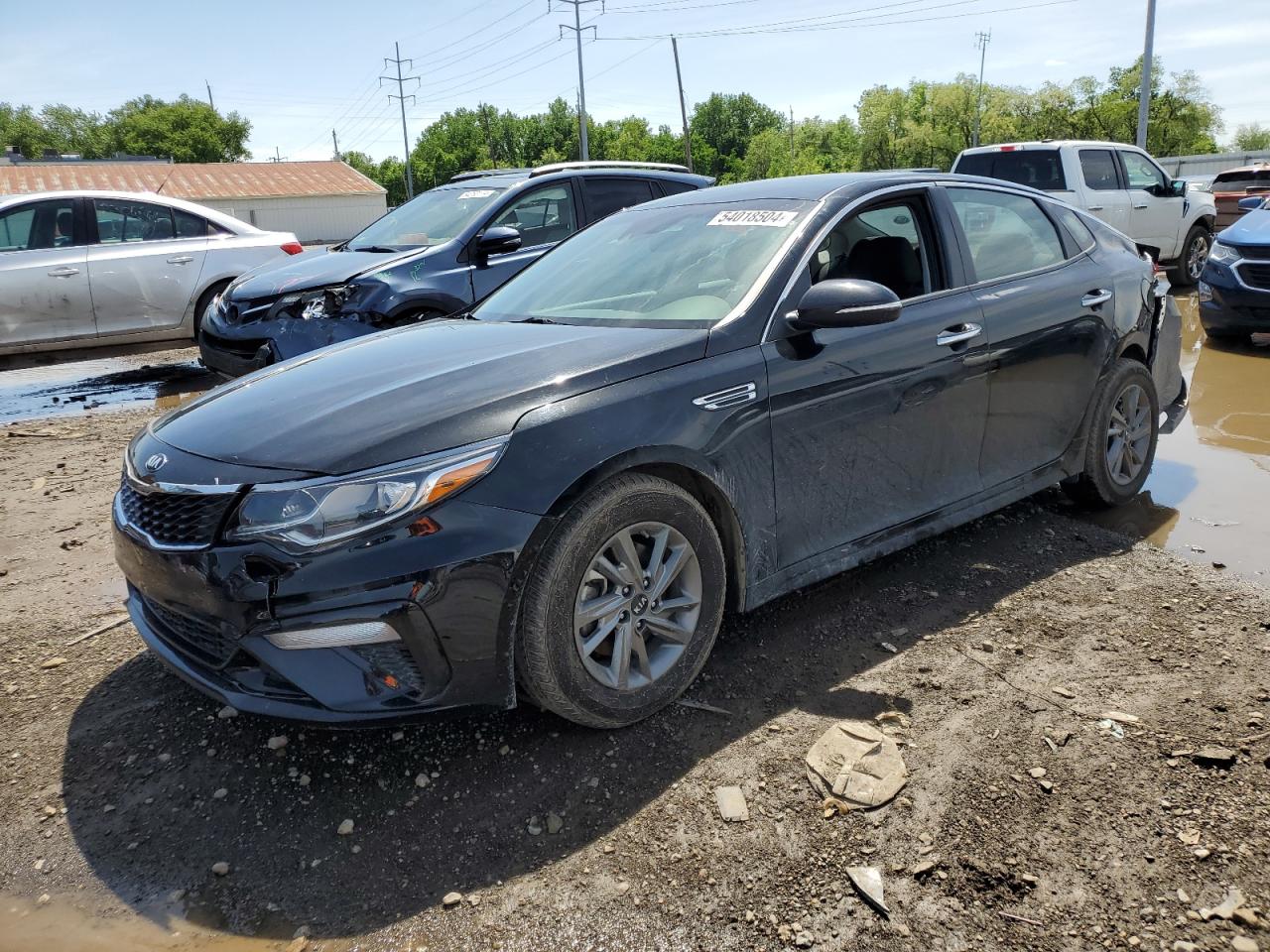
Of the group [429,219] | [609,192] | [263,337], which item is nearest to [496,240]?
[429,219]

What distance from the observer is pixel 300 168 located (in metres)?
69.7

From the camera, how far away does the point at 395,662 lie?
8.27ft

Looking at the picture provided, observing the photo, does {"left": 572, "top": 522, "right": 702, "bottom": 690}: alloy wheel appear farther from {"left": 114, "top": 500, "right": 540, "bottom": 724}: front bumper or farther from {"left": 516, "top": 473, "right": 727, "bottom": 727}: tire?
{"left": 114, "top": 500, "right": 540, "bottom": 724}: front bumper

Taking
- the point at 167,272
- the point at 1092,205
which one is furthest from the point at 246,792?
the point at 1092,205

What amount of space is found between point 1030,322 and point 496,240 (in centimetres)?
407

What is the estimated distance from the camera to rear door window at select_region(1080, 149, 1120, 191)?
11.8m

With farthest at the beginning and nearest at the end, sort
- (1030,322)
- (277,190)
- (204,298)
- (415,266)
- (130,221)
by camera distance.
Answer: (277,190) < (204,298) < (130,221) < (415,266) < (1030,322)

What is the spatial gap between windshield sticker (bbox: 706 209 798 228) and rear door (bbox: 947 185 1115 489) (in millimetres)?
900

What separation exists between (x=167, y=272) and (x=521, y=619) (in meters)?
7.66

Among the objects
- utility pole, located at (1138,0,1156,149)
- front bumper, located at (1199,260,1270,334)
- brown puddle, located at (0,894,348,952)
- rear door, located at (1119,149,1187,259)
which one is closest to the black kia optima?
brown puddle, located at (0,894,348,952)

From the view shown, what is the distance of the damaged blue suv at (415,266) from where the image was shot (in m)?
6.77

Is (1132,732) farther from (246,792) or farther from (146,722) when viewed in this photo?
(146,722)

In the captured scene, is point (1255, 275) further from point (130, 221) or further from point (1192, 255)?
point (130, 221)

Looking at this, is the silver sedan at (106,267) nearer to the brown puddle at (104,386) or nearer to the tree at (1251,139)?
the brown puddle at (104,386)
